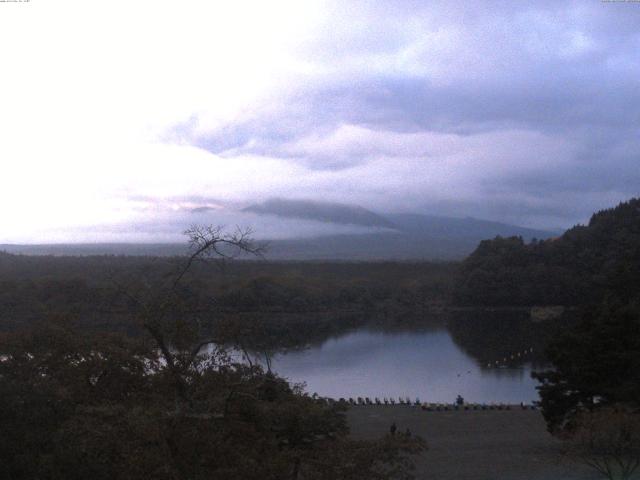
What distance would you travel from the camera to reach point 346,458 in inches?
199

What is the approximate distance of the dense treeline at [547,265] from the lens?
4775 cm

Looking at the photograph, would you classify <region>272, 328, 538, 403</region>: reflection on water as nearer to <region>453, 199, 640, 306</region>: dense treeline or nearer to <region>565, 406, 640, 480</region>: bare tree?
<region>565, 406, 640, 480</region>: bare tree

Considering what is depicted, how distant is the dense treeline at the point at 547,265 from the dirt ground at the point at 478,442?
101ft

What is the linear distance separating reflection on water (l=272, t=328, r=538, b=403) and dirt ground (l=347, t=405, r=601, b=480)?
350 centimetres

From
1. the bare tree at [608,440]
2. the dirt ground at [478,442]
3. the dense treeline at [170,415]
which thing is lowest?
the dirt ground at [478,442]

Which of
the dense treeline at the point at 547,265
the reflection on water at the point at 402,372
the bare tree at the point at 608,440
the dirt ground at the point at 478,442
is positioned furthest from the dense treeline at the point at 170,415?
the dense treeline at the point at 547,265

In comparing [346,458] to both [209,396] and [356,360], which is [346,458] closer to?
[209,396]

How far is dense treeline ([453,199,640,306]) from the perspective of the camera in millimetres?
47750

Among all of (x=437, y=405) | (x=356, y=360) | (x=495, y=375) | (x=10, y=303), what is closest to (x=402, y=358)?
(x=356, y=360)

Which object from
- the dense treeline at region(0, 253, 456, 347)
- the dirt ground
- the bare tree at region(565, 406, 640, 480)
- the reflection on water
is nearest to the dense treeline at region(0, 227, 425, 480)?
the bare tree at region(565, 406, 640, 480)

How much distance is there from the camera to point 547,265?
49.9 meters

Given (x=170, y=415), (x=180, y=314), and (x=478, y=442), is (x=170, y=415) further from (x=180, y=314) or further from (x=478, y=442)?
(x=478, y=442)

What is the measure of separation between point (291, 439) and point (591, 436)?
428 centimetres

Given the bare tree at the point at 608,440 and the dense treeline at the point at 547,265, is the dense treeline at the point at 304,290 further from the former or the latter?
the bare tree at the point at 608,440
